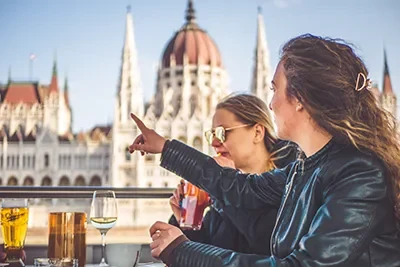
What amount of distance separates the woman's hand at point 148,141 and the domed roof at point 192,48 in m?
27.6

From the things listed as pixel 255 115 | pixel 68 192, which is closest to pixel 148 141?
pixel 255 115

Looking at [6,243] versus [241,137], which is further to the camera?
[241,137]

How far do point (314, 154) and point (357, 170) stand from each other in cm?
8

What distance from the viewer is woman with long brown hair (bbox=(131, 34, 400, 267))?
2.16 feet

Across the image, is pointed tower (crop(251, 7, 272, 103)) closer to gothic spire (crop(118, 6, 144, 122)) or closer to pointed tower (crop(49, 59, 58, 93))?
gothic spire (crop(118, 6, 144, 122))

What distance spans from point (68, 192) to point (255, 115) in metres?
0.75

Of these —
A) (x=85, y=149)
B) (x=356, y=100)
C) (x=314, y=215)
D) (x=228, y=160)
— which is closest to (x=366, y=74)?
(x=356, y=100)

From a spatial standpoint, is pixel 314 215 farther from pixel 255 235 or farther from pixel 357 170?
pixel 255 235

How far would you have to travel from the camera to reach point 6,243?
1.03 meters

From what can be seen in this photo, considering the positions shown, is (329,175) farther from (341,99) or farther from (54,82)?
(54,82)

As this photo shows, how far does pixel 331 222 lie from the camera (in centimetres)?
65

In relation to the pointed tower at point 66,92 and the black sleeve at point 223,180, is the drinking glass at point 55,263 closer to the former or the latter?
the black sleeve at point 223,180

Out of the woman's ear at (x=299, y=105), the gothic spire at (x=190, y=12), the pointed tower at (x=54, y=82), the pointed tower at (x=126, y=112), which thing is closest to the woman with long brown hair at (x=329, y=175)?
the woman's ear at (x=299, y=105)

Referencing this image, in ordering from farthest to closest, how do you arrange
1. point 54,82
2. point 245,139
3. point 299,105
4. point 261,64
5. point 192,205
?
point 54,82 → point 261,64 → point 245,139 → point 192,205 → point 299,105
